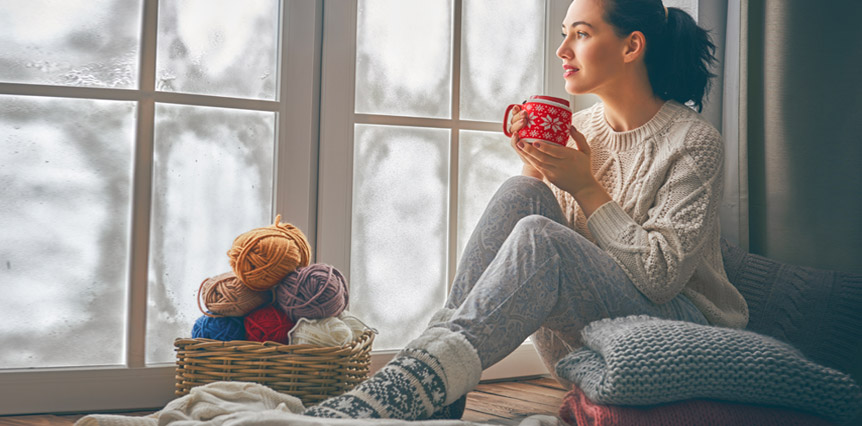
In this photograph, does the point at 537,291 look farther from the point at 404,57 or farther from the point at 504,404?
the point at 404,57

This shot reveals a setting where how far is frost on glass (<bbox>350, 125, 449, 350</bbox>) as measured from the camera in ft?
5.61

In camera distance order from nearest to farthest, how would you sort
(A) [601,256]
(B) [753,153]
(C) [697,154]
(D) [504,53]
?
1. (A) [601,256]
2. (C) [697,154]
3. (B) [753,153]
4. (D) [504,53]

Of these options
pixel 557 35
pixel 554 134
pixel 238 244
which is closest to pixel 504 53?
pixel 557 35

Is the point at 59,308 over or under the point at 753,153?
under

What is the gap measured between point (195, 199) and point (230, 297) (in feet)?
1.09

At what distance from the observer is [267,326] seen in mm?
1340

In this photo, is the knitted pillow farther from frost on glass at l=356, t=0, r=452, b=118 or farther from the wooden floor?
frost on glass at l=356, t=0, r=452, b=118

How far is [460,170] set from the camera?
1.82 meters

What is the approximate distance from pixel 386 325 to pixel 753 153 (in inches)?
37.9

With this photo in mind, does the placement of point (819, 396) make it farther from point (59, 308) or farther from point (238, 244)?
point (59, 308)

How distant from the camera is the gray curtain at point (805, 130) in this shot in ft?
→ 4.47

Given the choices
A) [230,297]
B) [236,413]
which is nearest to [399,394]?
[236,413]

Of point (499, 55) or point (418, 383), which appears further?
point (499, 55)

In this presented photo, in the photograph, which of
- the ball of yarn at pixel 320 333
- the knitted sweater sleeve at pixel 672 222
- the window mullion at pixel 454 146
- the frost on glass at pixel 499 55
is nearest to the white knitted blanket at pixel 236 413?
the ball of yarn at pixel 320 333
